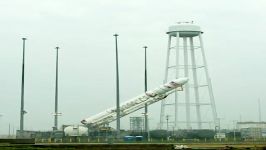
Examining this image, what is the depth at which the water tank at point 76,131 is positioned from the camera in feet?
347

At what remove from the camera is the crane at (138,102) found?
97625 mm

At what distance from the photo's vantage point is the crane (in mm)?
97625

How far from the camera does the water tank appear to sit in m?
106

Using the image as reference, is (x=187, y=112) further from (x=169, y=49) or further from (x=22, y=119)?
(x=22, y=119)

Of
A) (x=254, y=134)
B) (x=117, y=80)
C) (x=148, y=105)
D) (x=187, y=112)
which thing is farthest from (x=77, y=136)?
(x=254, y=134)

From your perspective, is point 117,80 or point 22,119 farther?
point 22,119

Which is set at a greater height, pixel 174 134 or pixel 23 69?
pixel 23 69

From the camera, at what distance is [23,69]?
3327 inches

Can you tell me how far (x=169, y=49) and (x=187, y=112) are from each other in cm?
1739

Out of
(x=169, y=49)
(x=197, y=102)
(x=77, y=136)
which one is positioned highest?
(x=169, y=49)

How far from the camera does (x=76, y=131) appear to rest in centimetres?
10575

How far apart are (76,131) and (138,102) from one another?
1520cm

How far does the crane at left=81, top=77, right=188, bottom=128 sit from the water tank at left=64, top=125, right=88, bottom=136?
1.87m

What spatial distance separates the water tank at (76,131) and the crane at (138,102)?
1.87 metres
